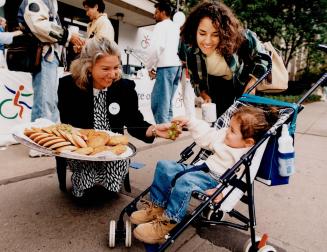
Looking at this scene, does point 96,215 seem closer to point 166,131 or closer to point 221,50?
point 166,131

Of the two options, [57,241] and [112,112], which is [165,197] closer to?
[57,241]

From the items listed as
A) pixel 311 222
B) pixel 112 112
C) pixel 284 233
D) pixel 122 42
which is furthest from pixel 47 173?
pixel 122 42

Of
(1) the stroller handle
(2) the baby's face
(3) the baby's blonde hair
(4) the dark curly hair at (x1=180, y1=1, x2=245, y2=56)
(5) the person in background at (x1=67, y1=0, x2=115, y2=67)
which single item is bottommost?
(2) the baby's face

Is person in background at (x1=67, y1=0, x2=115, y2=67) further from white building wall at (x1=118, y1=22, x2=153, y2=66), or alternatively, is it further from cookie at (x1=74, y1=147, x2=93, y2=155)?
white building wall at (x1=118, y1=22, x2=153, y2=66)

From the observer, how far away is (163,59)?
4.77 metres

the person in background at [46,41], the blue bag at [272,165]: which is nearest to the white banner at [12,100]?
the person in background at [46,41]

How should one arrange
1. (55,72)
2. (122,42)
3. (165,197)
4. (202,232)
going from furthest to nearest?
(122,42), (55,72), (202,232), (165,197)

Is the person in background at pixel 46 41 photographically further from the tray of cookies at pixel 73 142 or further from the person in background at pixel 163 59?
the person in background at pixel 163 59

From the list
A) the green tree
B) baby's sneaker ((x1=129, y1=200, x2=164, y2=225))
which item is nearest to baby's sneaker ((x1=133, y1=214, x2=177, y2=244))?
baby's sneaker ((x1=129, y1=200, x2=164, y2=225))

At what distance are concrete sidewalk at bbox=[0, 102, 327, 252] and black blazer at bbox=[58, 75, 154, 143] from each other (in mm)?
672

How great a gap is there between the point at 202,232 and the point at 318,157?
324 cm

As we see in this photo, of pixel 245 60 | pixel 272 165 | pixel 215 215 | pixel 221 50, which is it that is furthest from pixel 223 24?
pixel 215 215

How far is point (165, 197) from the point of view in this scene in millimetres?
1937

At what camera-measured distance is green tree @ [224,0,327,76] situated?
11.0 meters
